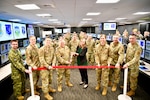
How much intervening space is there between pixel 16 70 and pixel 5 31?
79.5 inches

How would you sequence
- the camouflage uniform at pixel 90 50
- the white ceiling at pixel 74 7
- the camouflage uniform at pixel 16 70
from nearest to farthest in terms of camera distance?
1. the camouflage uniform at pixel 16 70
2. the white ceiling at pixel 74 7
3. the camouflage uniform at pixel 90 50

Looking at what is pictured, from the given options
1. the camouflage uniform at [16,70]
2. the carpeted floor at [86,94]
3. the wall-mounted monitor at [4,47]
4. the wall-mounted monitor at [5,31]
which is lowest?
the carpeted floor at [86,94]

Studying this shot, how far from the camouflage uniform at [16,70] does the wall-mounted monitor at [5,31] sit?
157 cm

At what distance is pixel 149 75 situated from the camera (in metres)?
2.94

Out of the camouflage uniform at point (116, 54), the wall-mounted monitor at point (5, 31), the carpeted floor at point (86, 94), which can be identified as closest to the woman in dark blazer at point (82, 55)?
the carpeted floor at point (86, 94)

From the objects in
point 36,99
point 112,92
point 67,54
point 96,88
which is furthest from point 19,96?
point 112,92

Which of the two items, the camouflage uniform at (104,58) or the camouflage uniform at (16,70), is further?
the camouflage uniform at (104,58)

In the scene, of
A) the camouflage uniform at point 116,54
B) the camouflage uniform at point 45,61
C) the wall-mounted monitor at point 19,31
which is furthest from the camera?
the wall-mounted monitor at point 19,31

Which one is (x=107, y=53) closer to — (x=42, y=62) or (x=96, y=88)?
(x=96, y=88)

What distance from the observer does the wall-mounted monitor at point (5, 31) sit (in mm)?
4109

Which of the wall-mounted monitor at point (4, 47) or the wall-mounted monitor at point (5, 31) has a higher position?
the wall-mounted monitor at point (5, 31)

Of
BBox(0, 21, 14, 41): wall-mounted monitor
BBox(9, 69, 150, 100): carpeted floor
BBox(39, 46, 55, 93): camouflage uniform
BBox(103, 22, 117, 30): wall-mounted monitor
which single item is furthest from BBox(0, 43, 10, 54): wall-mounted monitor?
BBox(103, 22, 117, 30): wall-mounted monitor

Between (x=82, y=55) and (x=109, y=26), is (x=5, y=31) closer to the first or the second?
(x=82, y=55)

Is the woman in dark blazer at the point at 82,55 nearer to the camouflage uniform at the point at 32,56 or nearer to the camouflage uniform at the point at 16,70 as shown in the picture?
the camouflage uniform at the point at 32,56
